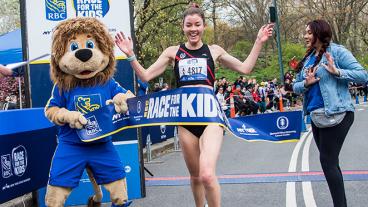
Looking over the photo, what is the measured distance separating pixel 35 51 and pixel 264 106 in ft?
61.6

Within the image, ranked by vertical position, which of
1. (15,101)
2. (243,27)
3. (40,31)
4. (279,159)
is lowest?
(279,159)

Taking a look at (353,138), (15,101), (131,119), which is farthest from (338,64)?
(15,101)

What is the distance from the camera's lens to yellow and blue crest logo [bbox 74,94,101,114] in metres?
5.08

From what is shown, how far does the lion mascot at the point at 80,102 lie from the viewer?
486 cm

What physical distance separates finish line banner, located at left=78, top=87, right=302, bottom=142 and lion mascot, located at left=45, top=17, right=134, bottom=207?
114mm

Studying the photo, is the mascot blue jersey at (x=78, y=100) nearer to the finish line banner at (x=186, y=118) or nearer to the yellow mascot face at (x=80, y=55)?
the yellow mascot face at (x=80, y=55)

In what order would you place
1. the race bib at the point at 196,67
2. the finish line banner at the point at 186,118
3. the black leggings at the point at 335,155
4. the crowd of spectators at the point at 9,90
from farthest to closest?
1. the crowd of spectators at the point at 9,90
2. the black leggings at the point at 335,155
3. the race bib at the point at 196,67
4. the finish line banner at the point at 186,118

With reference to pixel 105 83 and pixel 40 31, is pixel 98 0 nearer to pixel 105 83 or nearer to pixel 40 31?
pixel 40 31

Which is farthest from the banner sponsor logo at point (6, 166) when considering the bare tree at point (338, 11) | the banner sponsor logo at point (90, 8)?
the bare tree at point (338, 11)

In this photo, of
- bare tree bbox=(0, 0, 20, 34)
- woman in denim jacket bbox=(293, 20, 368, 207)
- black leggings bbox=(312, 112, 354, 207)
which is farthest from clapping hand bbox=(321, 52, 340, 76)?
bare tree bbox=(0, 0, 20, 34)

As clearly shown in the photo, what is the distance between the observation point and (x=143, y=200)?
691 cm

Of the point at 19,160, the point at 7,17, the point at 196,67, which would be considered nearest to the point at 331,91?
the point at 196,67

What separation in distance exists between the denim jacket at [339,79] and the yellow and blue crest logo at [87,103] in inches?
87.7

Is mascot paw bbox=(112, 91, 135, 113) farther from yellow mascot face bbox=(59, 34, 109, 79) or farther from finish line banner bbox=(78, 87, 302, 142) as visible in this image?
yellow mascot face bbox=(59, 34, 109, 79)
